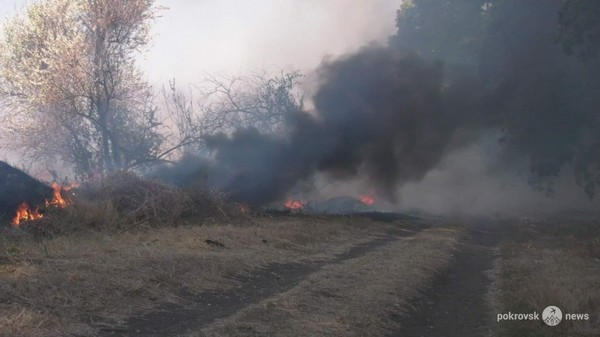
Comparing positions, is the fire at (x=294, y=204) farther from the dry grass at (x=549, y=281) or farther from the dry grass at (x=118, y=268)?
the dry grass at (x=549, y=281)

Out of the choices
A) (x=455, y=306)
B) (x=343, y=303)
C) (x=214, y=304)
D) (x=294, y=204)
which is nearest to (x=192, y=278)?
(x=214, y=304)

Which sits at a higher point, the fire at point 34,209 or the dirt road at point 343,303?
the fire at point 34,209

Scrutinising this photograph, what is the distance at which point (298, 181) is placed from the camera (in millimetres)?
26109

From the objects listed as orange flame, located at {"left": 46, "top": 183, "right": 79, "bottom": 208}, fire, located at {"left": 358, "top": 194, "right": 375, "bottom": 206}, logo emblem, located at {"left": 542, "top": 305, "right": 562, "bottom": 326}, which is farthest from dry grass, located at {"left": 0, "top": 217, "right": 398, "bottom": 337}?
fire, located at {"left": 358, "top": 194, "right": 375, "bottom": 206}

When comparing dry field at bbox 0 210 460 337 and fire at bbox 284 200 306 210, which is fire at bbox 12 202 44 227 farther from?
fire at bbox 284 200 306 210

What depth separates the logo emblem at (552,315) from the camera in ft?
29.6

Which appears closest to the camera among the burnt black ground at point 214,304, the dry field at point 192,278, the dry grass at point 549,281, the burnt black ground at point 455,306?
the burnt black ground at point 214,304

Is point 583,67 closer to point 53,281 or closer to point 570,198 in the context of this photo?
point 570,198

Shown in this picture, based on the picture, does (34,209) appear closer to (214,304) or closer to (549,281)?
(214,304)

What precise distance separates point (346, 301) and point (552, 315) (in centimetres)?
312

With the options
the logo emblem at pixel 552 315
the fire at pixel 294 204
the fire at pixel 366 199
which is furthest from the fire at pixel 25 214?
the fire at pixel 366 199

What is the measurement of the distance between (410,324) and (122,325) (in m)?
4.11

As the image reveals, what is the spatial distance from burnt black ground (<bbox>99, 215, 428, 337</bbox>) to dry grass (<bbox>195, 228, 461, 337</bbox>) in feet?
1.03

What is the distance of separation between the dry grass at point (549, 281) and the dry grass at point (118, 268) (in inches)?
185
